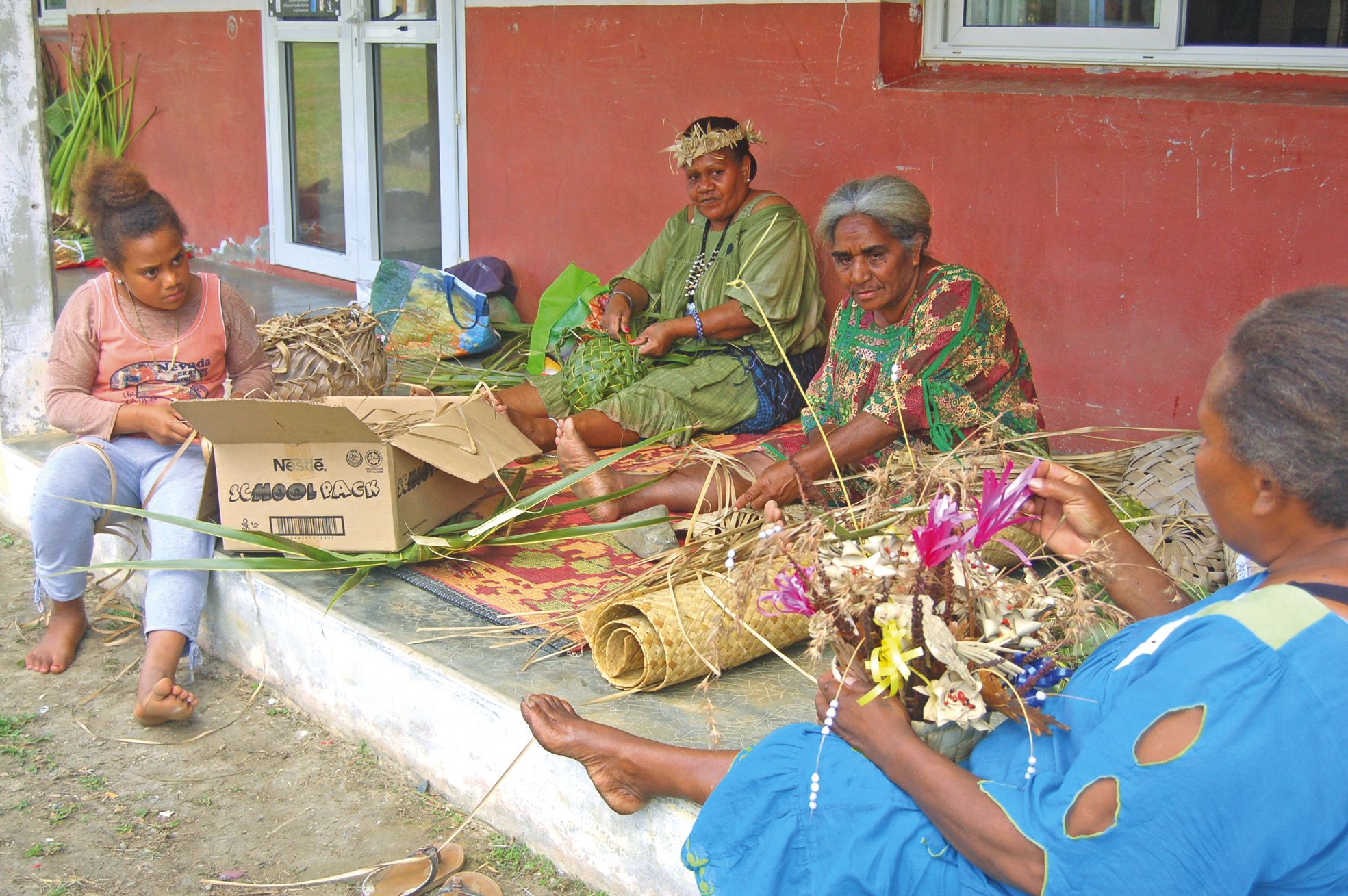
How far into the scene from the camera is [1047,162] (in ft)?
13.1

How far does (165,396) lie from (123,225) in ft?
1.65

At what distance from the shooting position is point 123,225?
10.8 feet

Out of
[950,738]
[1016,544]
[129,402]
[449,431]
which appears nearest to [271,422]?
[449,431]

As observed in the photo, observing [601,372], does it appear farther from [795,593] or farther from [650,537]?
[795,593]

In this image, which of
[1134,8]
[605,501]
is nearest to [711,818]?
[605,501]

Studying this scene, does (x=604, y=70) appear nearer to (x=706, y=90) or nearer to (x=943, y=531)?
(x=706, y=90)

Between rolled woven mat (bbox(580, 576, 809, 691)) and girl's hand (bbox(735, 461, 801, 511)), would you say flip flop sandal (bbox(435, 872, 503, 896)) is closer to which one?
rolled woven mat (bbox(580, 576, 809, 691))

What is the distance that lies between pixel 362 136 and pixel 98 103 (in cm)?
312

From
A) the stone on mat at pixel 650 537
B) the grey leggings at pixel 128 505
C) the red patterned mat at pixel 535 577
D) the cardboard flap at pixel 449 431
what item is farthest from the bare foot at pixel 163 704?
the stone on mat at pixel 650 537

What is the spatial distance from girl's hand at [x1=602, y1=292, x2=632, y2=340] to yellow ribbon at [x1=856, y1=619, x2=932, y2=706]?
9.62 feet

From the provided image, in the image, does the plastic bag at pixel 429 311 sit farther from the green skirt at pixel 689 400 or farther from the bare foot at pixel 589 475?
the bare foot at pixel 589 475

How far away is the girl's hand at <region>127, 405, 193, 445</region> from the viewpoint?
333 cm

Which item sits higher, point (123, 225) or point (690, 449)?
point (123, 225)

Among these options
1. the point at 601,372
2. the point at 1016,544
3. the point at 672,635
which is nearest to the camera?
the point at 672,635
